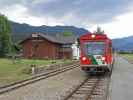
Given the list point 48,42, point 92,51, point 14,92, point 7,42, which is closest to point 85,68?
point 92,51

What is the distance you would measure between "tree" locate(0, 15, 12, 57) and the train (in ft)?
206

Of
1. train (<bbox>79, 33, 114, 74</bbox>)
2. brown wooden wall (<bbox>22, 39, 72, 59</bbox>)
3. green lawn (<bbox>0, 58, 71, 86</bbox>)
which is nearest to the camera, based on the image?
green lawn (<bbox>0, 58, 71, 86</bbox>)

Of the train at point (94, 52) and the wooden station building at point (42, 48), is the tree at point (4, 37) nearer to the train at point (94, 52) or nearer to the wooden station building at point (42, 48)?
the wooden station building at point (42, 48)

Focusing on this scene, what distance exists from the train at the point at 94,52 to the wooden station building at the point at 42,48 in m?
47.5

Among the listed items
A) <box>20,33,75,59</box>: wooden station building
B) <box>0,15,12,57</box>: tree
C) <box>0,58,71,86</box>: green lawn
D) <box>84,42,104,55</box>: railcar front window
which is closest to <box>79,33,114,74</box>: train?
<box>84,42,104,55</box>: railcar front window

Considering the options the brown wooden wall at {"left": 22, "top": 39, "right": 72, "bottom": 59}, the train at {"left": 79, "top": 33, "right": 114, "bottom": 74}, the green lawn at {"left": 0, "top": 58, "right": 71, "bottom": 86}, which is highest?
the brown wooden wall at {"left": 22, "top": 39, "right": 72, "bottom": 59}

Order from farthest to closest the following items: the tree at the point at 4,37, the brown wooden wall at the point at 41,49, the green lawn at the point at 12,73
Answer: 1. the tree at the point at 4,37
2. the brown wooden wall at the point at 41,49
3. the green lawn at the point at 12,73

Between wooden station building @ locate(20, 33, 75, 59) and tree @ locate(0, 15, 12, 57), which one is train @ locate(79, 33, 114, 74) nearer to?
wooden station building @ locate(20, 33, 75, 59)

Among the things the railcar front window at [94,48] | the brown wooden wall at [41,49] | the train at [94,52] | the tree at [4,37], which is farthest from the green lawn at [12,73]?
the tree at [4,37]

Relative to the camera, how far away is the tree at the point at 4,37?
92.6 m

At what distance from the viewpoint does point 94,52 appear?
2738cm

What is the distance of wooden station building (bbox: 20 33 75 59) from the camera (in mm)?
76312

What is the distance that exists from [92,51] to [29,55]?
51311 millimetres

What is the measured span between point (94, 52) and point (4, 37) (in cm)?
7267
